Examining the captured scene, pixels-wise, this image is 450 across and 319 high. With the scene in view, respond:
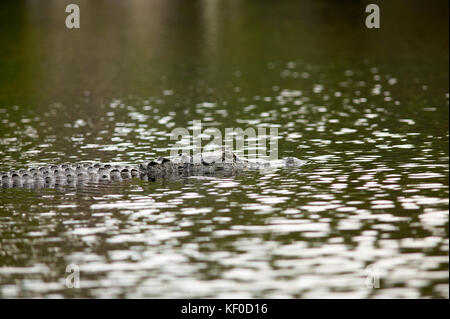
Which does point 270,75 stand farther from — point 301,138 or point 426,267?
point 426,267

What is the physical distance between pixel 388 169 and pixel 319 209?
15.4ft

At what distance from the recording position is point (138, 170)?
2375 cm

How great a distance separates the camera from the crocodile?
901 inches

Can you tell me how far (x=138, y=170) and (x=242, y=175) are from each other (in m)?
2.83

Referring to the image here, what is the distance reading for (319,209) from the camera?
63.8 feet

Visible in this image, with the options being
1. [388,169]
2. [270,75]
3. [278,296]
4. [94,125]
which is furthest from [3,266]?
[270,75]

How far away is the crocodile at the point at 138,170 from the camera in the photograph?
22891 millimetres
